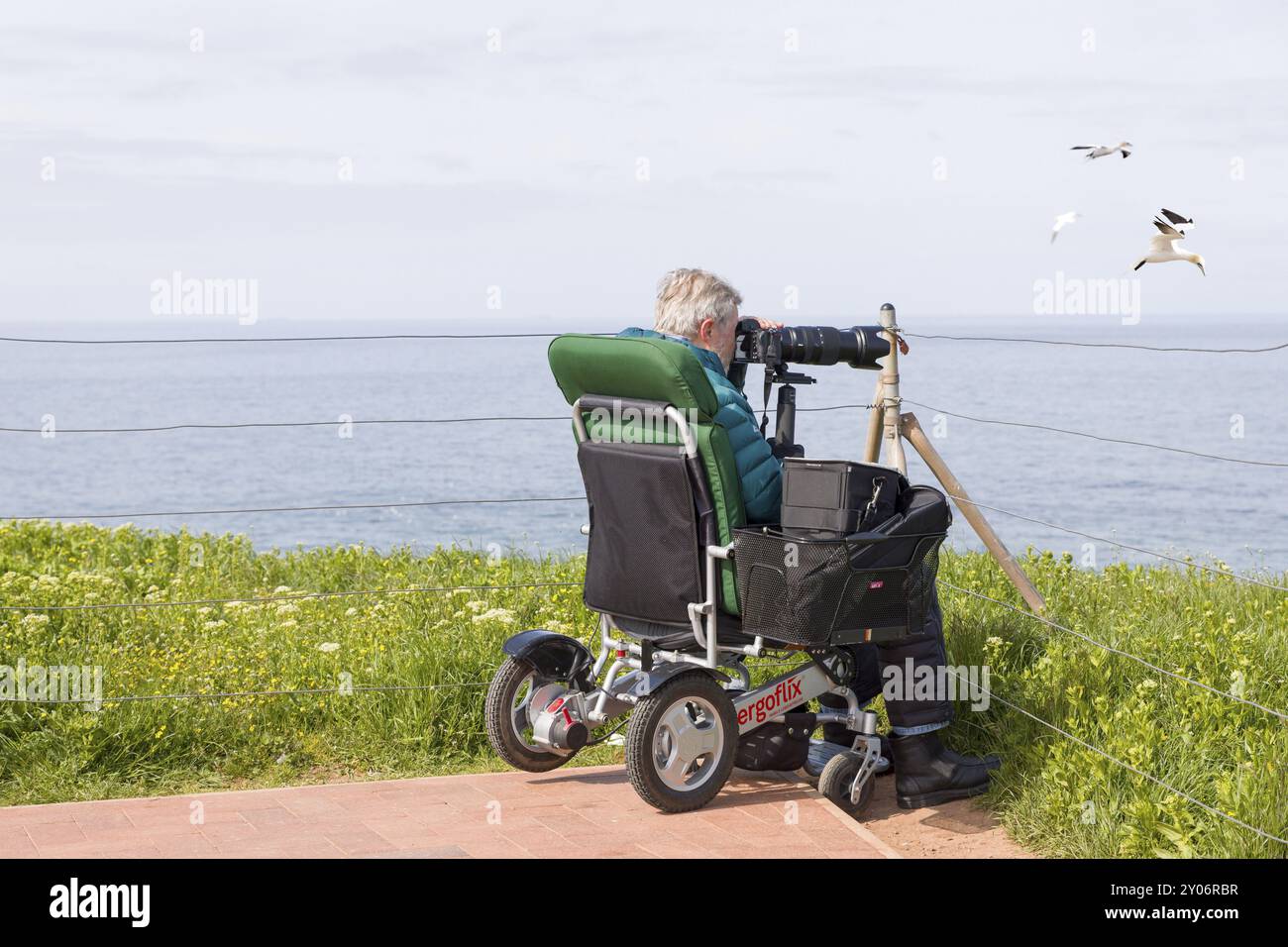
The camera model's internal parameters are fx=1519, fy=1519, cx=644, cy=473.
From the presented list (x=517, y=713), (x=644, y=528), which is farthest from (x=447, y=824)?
(x=644, y=528)

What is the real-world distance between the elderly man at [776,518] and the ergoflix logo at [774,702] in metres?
0.29

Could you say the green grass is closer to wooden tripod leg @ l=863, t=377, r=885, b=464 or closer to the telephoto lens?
wooden tripod leg @ l=863, t=377, r=885, b=464

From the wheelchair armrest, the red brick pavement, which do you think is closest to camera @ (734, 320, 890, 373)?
the wheelchair armrest

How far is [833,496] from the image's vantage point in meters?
4.58

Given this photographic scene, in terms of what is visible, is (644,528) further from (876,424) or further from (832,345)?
(876,424)

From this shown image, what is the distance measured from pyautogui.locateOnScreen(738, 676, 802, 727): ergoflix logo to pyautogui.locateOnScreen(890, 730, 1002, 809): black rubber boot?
43cm

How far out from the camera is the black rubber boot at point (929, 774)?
5145mm

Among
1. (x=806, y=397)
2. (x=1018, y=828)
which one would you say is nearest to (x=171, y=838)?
(x=1018, y=828)

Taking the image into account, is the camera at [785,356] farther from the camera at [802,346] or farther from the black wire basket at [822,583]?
the black wire basket at [822,583]

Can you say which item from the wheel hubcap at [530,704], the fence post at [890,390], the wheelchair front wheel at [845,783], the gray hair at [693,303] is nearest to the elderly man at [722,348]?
the gray hair at [693,303]

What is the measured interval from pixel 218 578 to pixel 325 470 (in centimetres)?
3173

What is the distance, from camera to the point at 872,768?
504 cm

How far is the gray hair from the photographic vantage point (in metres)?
4.87

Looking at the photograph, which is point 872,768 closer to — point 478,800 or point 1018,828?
point 1018,828
